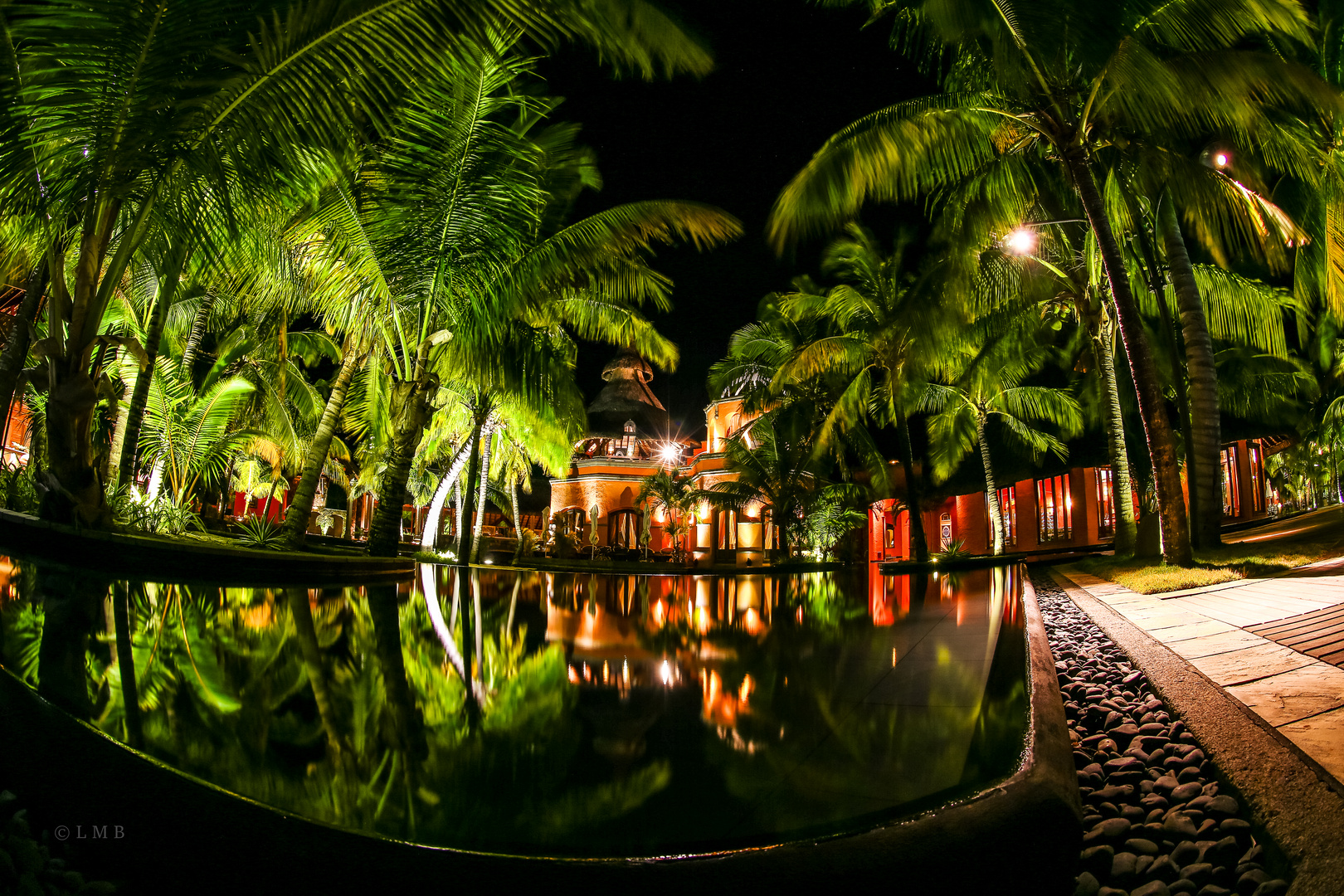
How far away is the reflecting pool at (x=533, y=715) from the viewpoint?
110cm

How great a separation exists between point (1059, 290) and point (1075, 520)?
27.1 ft

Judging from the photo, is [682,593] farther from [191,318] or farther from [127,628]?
[191,318]

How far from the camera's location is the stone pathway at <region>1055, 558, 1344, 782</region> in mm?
1548

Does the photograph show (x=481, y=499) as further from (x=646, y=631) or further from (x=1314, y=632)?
(x=1314, y=632)

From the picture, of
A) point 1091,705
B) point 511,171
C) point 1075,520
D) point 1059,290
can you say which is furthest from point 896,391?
point 1091,705

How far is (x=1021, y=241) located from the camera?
1052 cm

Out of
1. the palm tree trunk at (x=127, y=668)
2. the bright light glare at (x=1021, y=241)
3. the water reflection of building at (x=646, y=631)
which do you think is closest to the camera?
the palm tree trunk at (x=127, y=668)

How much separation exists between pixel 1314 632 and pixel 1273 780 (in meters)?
1.96

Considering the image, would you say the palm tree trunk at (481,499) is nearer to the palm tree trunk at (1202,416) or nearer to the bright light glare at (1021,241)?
the bright light glare at (1021,241)

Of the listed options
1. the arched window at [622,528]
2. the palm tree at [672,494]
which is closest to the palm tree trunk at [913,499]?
the palm tree at [672,494]

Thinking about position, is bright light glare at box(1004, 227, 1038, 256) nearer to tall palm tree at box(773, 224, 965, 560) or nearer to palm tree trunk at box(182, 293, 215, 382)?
tall palm tree at box(773, 224, 965, 560)

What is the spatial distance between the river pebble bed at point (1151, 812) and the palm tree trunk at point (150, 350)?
231 inches

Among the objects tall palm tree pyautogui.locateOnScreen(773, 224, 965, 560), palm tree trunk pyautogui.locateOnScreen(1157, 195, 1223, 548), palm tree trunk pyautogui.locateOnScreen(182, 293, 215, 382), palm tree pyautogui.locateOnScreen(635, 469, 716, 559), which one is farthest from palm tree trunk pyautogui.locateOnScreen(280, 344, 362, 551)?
palm tree pyautogui.locateOnScreen(635, 469, 716, 559)

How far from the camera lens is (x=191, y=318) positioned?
1036 centimetres
